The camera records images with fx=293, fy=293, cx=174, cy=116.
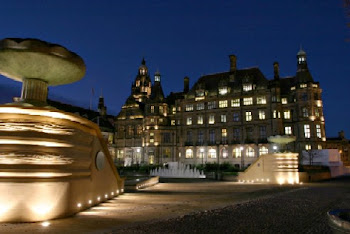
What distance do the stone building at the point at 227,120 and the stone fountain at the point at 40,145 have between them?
46319mm

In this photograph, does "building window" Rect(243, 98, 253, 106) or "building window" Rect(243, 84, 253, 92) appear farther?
"building window" Rect(243, 84, 253, 92)

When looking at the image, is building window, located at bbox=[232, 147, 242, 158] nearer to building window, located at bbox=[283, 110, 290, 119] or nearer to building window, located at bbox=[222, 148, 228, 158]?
building window, located at bbox=[222, 148, 228, 158]

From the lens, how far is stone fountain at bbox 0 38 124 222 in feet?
25.0

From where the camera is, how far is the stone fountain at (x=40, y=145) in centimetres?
762

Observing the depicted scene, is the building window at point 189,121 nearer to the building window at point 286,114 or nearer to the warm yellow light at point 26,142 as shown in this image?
the building window at point 286,114

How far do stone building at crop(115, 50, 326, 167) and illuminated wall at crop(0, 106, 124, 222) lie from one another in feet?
153

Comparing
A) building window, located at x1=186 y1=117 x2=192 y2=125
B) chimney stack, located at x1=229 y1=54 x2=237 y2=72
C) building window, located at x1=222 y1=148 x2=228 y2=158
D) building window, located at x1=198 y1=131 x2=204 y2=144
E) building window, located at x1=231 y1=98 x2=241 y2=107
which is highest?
chimney stack, located at x1=229 y1=54 x2=237 y2=72

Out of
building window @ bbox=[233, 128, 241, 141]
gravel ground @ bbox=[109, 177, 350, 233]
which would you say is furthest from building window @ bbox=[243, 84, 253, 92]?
gravel ground @ bbox=[109, 177, 350, 233]

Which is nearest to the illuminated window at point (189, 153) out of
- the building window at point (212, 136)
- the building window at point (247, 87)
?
the building window at point (212, 136)

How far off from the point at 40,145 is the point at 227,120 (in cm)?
5013

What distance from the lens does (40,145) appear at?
7898mm

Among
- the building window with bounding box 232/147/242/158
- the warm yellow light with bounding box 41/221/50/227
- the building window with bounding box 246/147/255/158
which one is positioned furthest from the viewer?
the building window with bounding box 232/147/242/158

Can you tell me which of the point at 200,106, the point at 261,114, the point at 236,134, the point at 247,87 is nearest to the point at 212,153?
the point at 236,134

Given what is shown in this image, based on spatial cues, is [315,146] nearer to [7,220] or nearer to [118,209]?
[118,209]
